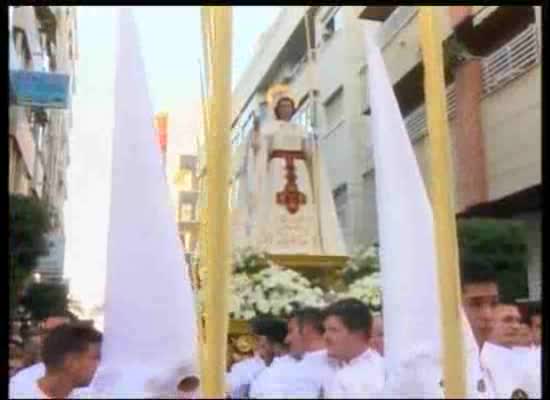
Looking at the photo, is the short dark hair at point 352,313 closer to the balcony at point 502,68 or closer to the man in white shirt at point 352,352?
the man in white shirt at point 352,352

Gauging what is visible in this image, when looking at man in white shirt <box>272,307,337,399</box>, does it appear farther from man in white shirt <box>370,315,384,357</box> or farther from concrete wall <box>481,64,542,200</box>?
concrete wall <box>481,64,542,200</box>

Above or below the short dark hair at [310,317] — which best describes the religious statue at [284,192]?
above

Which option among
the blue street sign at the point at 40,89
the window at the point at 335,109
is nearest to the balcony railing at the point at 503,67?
the window at the point at 335,109

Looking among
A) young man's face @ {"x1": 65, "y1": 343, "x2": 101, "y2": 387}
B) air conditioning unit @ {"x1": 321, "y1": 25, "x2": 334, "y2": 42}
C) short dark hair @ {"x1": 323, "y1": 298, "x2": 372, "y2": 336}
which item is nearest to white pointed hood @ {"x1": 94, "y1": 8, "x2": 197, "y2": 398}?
young man's face @ {"x1": 65, "y1": 343, "x2": 101, "y2": 387}

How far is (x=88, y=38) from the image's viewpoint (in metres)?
1.29

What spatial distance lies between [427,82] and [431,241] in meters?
0.24

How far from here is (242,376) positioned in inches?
48.4

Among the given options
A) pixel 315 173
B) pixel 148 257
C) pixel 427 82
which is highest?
pixel 427 82

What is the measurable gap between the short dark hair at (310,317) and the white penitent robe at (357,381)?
7 cm

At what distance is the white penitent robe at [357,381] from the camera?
1.21 meters

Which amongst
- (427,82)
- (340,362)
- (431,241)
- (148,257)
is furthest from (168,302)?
(427,82)

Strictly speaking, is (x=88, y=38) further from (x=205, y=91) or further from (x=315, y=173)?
(x=315, y=173)

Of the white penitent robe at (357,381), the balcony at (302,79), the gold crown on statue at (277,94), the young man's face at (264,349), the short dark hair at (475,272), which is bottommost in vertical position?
the white penitent robe at (357,381)
